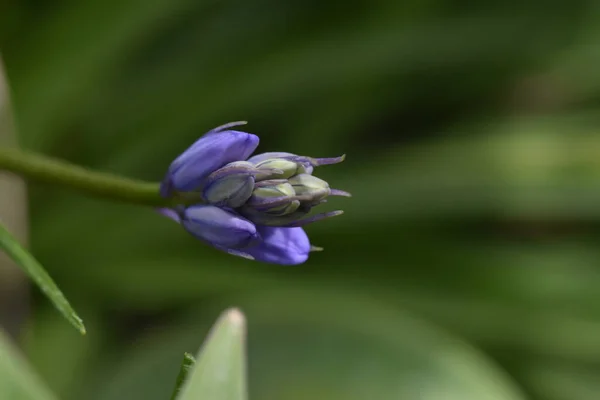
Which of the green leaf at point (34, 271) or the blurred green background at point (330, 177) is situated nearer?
the green leaf at point (34, 271)

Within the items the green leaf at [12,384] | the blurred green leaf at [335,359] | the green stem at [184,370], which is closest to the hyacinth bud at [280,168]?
the green stem at [184,370]

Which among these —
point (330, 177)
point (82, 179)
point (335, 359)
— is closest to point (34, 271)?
point (82, 179)

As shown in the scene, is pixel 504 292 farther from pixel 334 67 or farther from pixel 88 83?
pixel 88 83

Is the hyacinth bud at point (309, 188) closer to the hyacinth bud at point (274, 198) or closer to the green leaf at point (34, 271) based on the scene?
the hyacinth bud at point (274, 198)

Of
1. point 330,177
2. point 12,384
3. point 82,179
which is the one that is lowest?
point 12,384

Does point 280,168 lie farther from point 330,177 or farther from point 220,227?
point 330,177

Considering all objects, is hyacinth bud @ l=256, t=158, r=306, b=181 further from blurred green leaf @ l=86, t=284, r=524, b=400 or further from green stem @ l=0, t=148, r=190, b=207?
blurred green leaf @ l=86, t=284, r=524, b=400

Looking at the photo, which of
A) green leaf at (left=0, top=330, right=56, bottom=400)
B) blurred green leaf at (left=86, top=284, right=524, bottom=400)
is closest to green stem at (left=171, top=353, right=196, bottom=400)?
green leaf at (left=0, top=330, right=56, bottom=400)

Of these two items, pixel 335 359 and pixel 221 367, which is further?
pixel 335 359
